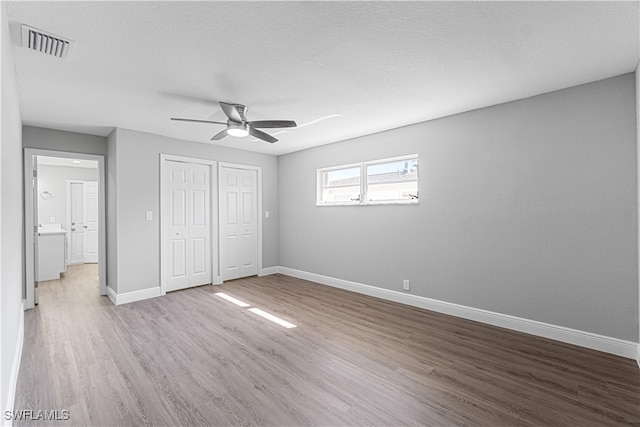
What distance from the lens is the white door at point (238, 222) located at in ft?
18.3

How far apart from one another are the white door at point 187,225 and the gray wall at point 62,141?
110cm

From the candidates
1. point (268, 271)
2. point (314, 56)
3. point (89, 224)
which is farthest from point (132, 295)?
point (89, 224)

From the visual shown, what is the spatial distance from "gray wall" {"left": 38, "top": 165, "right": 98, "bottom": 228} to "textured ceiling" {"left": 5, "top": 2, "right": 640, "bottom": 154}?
4700 mm

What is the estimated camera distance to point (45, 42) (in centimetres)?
208

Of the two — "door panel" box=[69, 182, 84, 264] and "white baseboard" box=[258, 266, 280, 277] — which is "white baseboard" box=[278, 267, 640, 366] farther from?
"door panel" box=[69, 182, 84, 264]

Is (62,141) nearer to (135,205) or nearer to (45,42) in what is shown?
(135,205)

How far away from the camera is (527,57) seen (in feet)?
7.85

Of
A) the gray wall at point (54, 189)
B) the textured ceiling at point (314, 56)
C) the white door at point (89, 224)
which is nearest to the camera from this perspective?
the textured ceiling at point (314, 56)

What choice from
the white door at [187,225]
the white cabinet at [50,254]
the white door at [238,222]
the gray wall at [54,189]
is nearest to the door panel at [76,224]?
the gray wall at [54,189]

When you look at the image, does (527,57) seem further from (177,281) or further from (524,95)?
(177,281)

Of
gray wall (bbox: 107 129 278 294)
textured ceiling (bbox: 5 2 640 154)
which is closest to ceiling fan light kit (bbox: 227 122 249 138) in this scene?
textured ceiling (bbox: 5 2 640 154)

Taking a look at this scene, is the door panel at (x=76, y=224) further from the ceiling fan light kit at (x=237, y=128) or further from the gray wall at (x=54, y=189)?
the ceiling fan light kit at (x=237, y=128)

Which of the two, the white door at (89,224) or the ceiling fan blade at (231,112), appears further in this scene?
the white door at (89,224)

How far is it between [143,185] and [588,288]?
567 centimetres
